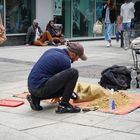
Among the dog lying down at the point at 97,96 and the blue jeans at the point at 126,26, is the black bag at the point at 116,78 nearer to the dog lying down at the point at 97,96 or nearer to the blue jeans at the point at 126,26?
the dog lying down at the point at 97,96

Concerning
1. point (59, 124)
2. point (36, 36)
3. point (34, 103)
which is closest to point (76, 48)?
point (34, 103)

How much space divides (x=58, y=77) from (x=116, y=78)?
232 centimetres

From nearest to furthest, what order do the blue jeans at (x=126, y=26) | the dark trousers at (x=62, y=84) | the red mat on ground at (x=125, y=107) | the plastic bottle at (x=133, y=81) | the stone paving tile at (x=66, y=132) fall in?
the stone paving tile at (x=66, y=132) → the dark trousers at (x=62, y=84) → the red mat on ground at (x=125, y=107) → the plastic bottle at (x=133, y=81) → the blue jeans at (x=126, y=26)

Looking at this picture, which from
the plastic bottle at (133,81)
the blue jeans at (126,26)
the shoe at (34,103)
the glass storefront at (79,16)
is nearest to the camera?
the shoe at (34,103)

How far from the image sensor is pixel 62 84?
719 cm

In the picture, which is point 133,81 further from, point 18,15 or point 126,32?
point 18,15

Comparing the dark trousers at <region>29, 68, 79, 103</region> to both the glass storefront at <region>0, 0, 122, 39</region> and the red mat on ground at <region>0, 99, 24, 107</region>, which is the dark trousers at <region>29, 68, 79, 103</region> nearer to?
the red mat on ground at <region>0, 99, 24, 107</region>

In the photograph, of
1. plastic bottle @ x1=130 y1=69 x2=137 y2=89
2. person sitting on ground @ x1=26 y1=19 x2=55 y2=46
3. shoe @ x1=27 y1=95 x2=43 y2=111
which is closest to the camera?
shoe @ x1=27 y1=95 x2=43 y2=111

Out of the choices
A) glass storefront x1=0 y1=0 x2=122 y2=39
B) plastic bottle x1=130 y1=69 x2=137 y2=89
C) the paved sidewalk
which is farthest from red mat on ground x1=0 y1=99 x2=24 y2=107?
glass storefront x1=0 y1=0 x2=122 y2=39

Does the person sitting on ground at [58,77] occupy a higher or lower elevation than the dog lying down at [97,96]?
higher

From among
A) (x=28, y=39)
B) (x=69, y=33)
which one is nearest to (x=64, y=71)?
(x=28, y=39)

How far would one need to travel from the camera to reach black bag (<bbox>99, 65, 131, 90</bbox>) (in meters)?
9.09

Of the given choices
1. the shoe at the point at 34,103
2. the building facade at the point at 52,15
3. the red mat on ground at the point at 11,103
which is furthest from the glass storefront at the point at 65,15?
the shoe at the point at 34,103

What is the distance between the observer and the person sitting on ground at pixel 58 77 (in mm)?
7176
